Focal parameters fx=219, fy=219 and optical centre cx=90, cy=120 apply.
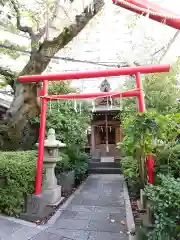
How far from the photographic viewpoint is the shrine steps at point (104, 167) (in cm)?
1376

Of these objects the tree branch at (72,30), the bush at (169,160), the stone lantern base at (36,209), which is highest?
the tree branch at (72,30)

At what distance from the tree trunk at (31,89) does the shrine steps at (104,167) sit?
6.96 metres

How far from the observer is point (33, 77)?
5.76 meters

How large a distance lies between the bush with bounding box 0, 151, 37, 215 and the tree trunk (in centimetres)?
178

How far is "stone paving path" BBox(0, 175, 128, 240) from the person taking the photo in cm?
442

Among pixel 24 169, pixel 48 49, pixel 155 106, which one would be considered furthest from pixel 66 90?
pixel 24 169

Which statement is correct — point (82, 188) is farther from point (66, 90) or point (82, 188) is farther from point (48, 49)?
point (48, 49)

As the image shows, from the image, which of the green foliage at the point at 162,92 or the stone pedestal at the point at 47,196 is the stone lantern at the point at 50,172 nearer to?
the stone pedestal at the point at 47,196

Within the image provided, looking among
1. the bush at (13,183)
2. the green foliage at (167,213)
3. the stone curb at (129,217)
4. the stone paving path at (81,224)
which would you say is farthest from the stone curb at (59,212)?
the green foliage at (167,213)

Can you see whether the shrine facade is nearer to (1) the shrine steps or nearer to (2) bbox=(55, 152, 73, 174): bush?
(1) the shrine steps

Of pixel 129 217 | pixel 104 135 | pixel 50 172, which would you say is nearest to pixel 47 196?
pixel 50 172

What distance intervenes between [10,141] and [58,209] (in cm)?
290

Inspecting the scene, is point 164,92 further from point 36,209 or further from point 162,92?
point 36,209

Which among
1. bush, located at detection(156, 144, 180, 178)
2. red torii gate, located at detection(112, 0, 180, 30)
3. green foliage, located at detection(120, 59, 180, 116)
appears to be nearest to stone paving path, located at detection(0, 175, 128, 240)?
bush, located at detection(156, 144, 180, 178)
